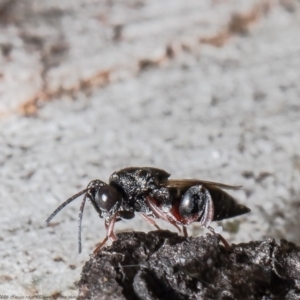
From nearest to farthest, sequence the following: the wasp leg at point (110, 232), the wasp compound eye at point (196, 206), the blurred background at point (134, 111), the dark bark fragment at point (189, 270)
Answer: the dark bark fragment at point (189, 270) → the wasp leg at point (110, 232) → the wasp compound eye at point (196, 206) → the blurred background at point (134, 111)

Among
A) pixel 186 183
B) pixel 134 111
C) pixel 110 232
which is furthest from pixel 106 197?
pixel 134 111

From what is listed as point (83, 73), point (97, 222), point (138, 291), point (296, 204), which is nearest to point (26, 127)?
point (83, 73)

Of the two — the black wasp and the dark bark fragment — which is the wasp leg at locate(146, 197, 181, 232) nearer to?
the black wasp

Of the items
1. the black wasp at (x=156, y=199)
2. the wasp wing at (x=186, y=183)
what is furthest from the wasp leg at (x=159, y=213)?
the wasp wing at (x=186, y=183)

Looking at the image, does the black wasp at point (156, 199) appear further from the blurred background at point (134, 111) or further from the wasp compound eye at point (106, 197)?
the blurred background at point (134, 111)

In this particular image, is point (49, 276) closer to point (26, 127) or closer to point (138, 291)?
point (138, 291)
